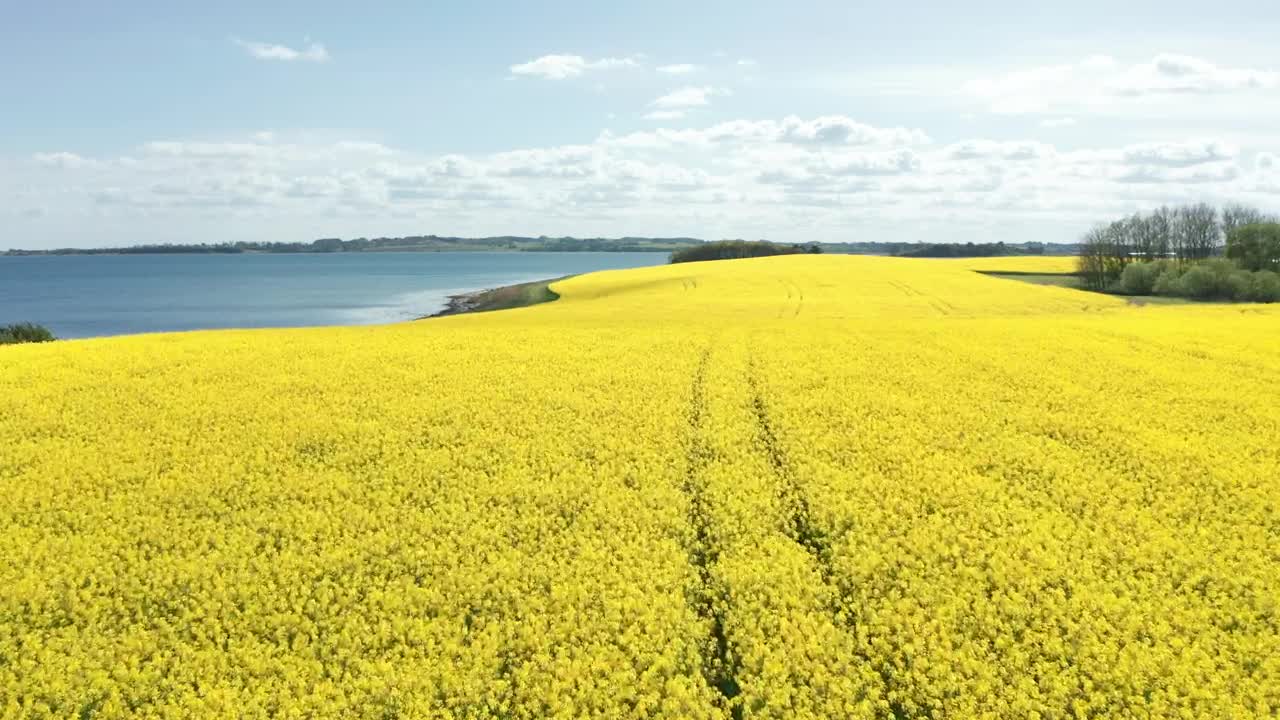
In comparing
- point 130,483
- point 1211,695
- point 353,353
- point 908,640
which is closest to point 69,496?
point 130,483

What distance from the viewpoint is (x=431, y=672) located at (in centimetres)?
1003

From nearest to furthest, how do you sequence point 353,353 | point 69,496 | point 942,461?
point 69,496, point 942,461, point 353,353

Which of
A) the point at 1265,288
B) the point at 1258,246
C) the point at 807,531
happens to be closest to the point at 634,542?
the point at 807,531

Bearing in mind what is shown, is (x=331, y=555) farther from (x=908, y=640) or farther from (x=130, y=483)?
(x=908, y=640)

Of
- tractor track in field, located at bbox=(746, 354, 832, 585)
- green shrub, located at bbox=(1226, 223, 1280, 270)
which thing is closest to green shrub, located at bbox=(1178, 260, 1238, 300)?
green shrub, located at bbox=(1226, 223, 1280, 270)

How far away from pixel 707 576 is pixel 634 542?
136 cm

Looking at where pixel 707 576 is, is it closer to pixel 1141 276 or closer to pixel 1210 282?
pixel 1210 282

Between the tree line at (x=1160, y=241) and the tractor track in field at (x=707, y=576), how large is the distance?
7480cm

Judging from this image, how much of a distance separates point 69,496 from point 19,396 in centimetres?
711

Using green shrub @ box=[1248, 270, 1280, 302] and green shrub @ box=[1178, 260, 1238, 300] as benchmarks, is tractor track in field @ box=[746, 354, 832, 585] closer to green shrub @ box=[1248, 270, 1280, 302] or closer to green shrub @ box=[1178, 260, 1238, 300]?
green shrub @ box=[1178, 260, 1238, 300]

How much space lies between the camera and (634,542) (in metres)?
12.8

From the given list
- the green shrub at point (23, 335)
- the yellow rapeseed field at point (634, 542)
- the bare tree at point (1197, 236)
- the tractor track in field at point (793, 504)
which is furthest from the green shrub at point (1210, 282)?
the green shrub at point (23, 335)

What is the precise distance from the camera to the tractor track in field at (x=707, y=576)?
1014 cm

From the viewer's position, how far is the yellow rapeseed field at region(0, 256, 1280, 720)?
9836mm
